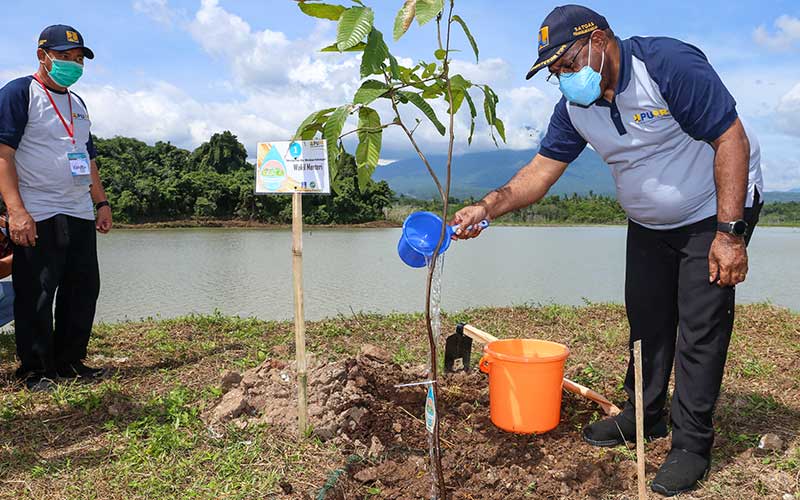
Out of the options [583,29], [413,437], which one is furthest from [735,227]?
[413,437]

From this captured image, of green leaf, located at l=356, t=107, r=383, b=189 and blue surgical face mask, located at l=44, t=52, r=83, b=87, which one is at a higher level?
blue surgical face mask, located at l=44, t=52, r=83, b=87

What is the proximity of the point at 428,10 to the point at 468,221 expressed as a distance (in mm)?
908

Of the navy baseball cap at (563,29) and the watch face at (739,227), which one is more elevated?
the navy baseball cap at (563,29)

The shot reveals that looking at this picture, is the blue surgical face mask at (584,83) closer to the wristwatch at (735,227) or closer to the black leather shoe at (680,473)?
the wristwatch at (735,227)

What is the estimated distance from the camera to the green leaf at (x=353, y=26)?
1469 millimetres

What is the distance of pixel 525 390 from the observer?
8.38 ft

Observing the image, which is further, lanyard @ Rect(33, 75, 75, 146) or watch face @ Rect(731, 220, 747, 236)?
lanyard @ Rect(33, 75, 75, 146)

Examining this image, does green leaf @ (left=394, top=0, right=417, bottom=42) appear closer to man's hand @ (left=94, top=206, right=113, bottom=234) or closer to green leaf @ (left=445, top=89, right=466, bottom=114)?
green leaf @ (left=445, top=89, right=466, bottom=114)

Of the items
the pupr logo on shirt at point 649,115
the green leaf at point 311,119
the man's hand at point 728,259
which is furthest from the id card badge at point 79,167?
the man's hand at point 728,259

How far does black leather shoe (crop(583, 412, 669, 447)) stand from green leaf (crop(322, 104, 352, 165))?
1733 mm

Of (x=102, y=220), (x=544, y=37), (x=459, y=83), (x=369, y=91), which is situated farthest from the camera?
(x=102, y=220)

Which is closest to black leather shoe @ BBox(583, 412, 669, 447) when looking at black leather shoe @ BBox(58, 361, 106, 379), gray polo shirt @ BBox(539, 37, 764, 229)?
gray polo shirt @ BBox(539, 37, 764, 229)

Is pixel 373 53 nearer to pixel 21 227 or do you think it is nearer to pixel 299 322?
pixel 299 322

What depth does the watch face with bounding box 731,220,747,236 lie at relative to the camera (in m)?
2.01
